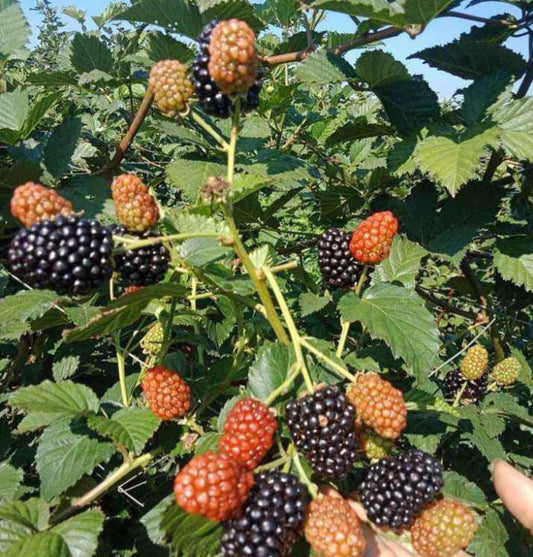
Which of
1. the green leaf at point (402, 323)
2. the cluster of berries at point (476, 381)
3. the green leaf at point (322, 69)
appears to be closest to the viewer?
the green leaf at point (402, 323)

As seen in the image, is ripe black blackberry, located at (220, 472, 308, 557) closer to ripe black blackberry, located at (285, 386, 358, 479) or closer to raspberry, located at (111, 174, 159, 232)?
ripe black blackberry, located at (285, 386, 358, 479)

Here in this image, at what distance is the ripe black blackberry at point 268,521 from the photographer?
96cm

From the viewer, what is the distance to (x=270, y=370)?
1.21m

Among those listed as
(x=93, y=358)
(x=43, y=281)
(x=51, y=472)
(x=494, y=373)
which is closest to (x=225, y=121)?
(x=93, y=358)

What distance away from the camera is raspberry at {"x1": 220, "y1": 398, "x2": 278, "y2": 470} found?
1.02 meters

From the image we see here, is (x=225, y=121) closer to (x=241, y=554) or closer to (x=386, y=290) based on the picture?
(x=386, y=290)

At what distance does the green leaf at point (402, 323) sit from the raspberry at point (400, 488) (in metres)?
0.27

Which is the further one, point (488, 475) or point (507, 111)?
point (488, 475)

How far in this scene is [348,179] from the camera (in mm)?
2100

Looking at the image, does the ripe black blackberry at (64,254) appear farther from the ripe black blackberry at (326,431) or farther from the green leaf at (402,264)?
the green leaf at (402,264)

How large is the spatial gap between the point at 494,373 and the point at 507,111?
3.53 ft

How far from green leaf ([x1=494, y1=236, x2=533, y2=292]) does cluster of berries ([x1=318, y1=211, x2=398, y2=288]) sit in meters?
0.70

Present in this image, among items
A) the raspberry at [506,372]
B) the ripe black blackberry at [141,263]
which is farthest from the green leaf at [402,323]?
the raspberry at [506,372]

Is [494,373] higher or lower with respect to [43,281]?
lower
